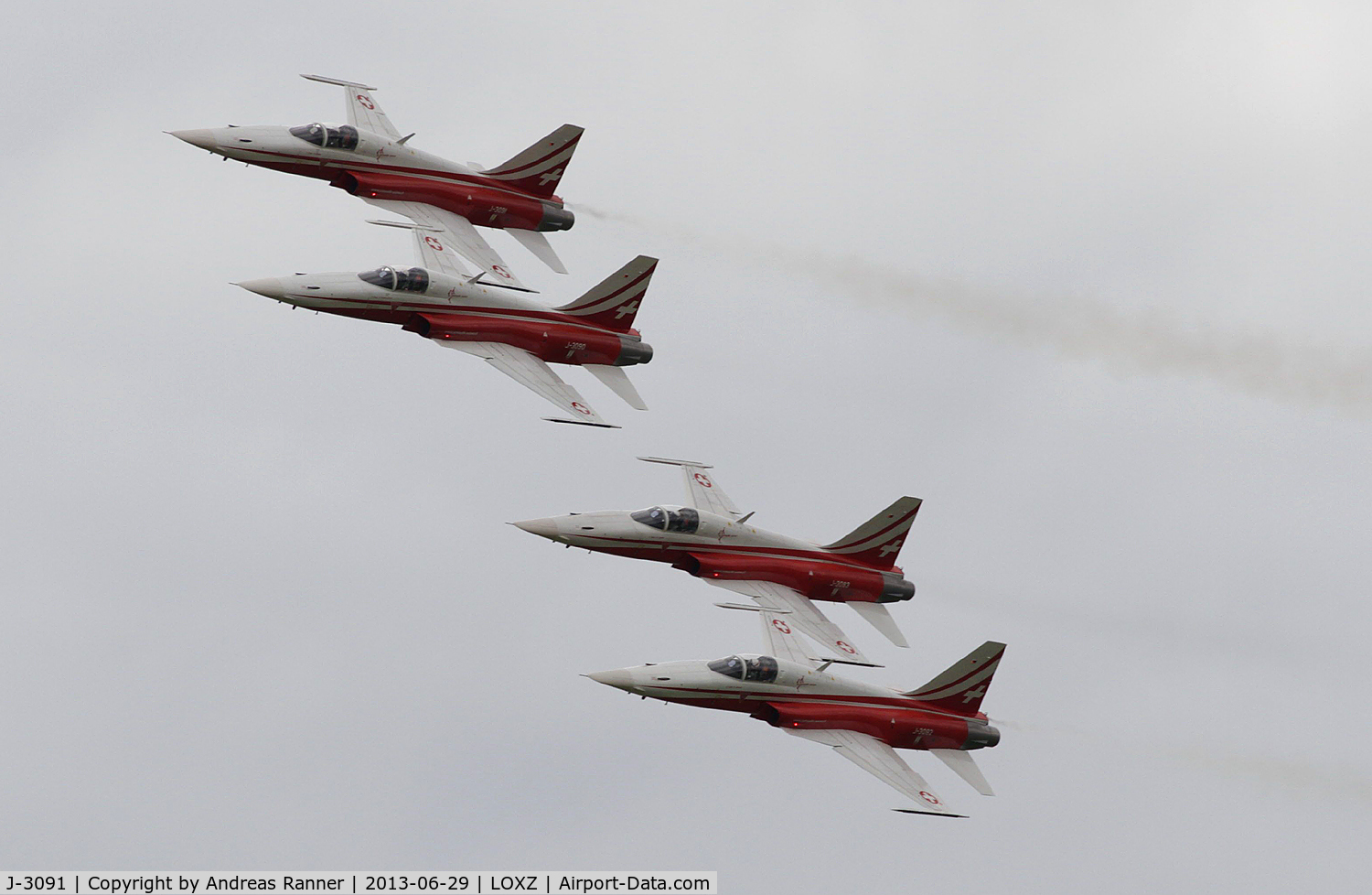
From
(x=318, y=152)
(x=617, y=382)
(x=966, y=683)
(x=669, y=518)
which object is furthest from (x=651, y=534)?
(x=318, y=152)

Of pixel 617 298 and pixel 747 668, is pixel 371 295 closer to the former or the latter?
pixel 617 298

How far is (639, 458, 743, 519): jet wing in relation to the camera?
104 metres

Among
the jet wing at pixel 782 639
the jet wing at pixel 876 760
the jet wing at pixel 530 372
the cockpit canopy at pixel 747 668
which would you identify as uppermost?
the jet wing at pixel 530 372

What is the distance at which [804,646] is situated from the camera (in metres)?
99.6

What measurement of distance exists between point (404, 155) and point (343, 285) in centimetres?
667

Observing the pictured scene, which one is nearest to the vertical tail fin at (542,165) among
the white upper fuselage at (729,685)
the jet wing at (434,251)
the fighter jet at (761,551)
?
the jet wing at (434,251)

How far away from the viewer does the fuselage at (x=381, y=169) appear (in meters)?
103

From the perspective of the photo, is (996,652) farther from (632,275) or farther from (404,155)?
(404,155)

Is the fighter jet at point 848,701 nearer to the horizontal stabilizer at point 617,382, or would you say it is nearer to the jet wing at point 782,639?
the jet wing at point 782,639

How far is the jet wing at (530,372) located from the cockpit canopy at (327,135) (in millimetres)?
8102

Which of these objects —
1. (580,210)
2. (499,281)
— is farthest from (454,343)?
(580,210)

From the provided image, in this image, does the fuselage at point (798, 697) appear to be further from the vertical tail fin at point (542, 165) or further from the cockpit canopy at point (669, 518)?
the vertical tail fin at point (542, 165)

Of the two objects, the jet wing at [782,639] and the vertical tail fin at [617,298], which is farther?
the vertical tail fin at [617,298]

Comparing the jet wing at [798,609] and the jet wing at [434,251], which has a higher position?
the jet wing at [434,251]
